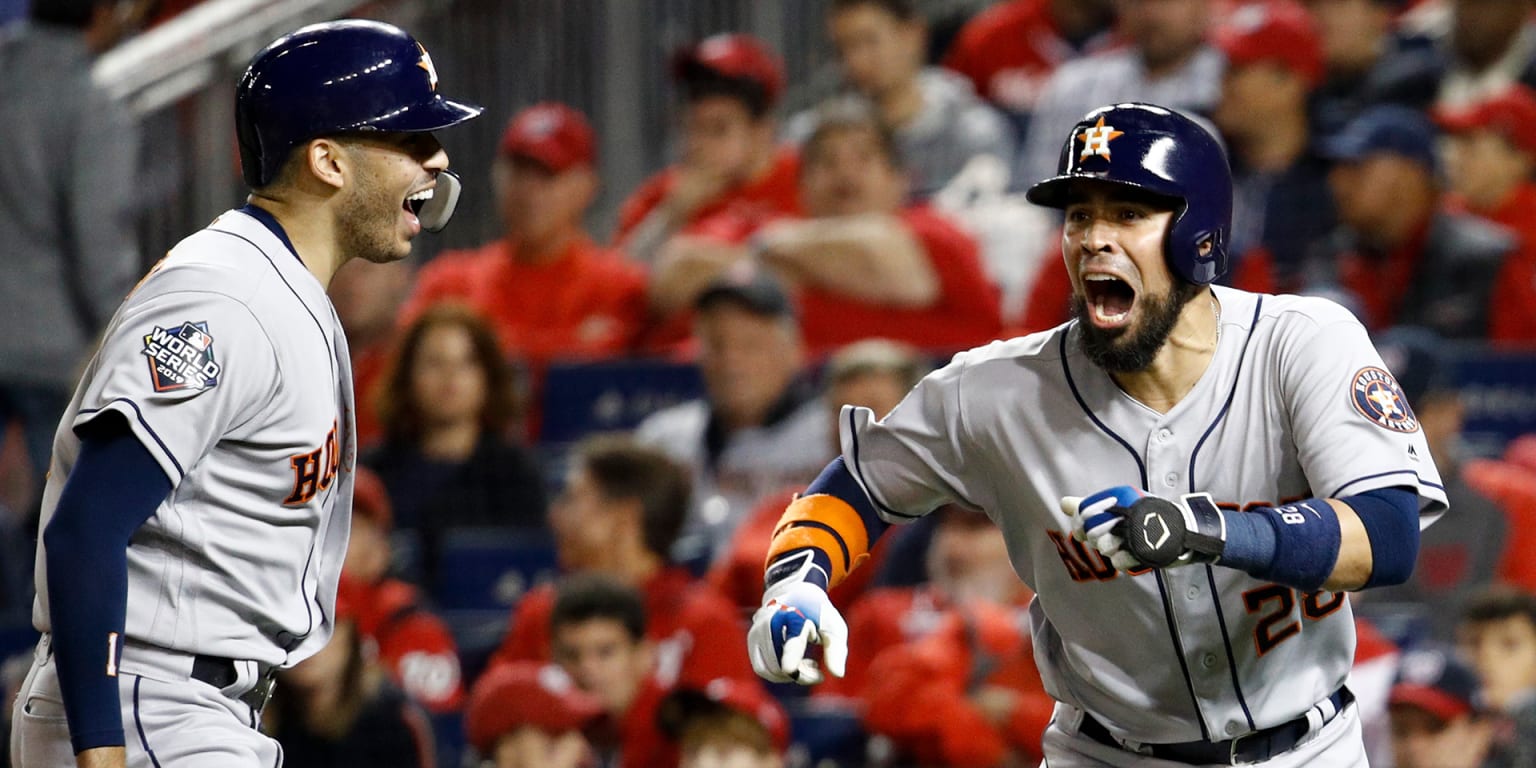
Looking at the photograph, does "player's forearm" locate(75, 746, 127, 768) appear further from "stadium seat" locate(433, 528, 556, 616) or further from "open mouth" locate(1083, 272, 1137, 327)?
"stadium seat" locate(433, 528, 556, 616)

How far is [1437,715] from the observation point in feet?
15.2

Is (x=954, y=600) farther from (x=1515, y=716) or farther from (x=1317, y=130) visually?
(x=1317, y=130)

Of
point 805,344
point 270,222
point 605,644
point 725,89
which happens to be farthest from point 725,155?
point 270,222

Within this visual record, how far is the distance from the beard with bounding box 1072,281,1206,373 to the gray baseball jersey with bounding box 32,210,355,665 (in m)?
1.11

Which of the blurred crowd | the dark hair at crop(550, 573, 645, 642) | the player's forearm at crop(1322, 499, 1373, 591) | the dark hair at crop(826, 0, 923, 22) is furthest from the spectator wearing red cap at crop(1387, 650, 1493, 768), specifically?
the dark hair at crop(826, 0, 923, 22)

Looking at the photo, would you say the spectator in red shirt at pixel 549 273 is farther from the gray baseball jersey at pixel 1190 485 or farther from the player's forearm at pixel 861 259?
the gray baseball jersey at pixel 1190 485

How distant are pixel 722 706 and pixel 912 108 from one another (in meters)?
3.19

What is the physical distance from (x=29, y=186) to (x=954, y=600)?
3.06 m

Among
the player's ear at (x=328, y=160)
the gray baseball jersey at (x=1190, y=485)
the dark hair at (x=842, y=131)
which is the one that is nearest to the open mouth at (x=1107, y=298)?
the gray baseball jersey at (x=1190, y=485)

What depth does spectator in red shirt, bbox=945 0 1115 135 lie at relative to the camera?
8.12 metres

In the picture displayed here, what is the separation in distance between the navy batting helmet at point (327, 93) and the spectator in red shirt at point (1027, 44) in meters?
5.50

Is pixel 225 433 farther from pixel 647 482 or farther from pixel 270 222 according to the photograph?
pixel 647 482

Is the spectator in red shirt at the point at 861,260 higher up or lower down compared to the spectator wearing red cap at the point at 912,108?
lower down

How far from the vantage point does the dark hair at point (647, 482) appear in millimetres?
5586
